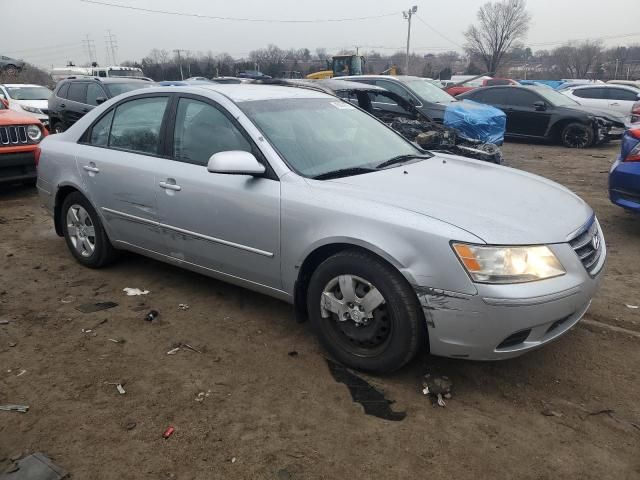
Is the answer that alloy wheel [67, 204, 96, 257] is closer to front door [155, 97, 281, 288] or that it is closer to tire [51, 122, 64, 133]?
front door [155, 97, 281, 288]

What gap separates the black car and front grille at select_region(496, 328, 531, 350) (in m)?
11.1

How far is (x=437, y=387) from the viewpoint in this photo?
2.94 metres

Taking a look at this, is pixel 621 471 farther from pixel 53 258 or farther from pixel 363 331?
pixel 53 258

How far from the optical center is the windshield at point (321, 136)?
11.2 ft

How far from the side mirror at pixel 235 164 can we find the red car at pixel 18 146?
529 centimetres

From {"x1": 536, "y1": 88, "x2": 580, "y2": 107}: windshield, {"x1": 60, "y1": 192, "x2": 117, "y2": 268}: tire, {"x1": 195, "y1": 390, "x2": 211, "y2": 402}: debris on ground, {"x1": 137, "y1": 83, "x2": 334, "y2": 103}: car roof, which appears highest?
{"x1": 137, "y1": 83, "x2": 334, "y2": 103}: car roof

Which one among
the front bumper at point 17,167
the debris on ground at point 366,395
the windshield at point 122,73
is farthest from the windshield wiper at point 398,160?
the windshield at point 122,73

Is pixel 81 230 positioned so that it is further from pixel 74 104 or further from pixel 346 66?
pixel 346 66

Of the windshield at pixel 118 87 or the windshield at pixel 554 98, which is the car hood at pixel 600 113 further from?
the windshield at pixel 118 87

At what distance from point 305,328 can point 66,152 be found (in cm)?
274

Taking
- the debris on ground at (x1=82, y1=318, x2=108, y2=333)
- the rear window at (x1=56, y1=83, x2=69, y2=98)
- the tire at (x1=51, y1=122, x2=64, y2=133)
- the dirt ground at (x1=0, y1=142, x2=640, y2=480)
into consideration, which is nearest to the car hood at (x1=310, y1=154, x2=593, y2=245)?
the dirt ground at (x1=0, y1=142, x2=640, y2=480)

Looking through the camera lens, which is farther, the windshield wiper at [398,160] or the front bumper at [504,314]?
the windshield wiper at [398,160]

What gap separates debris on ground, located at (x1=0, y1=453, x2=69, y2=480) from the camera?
→ 2309 mm

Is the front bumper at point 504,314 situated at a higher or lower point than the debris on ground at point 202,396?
higher
